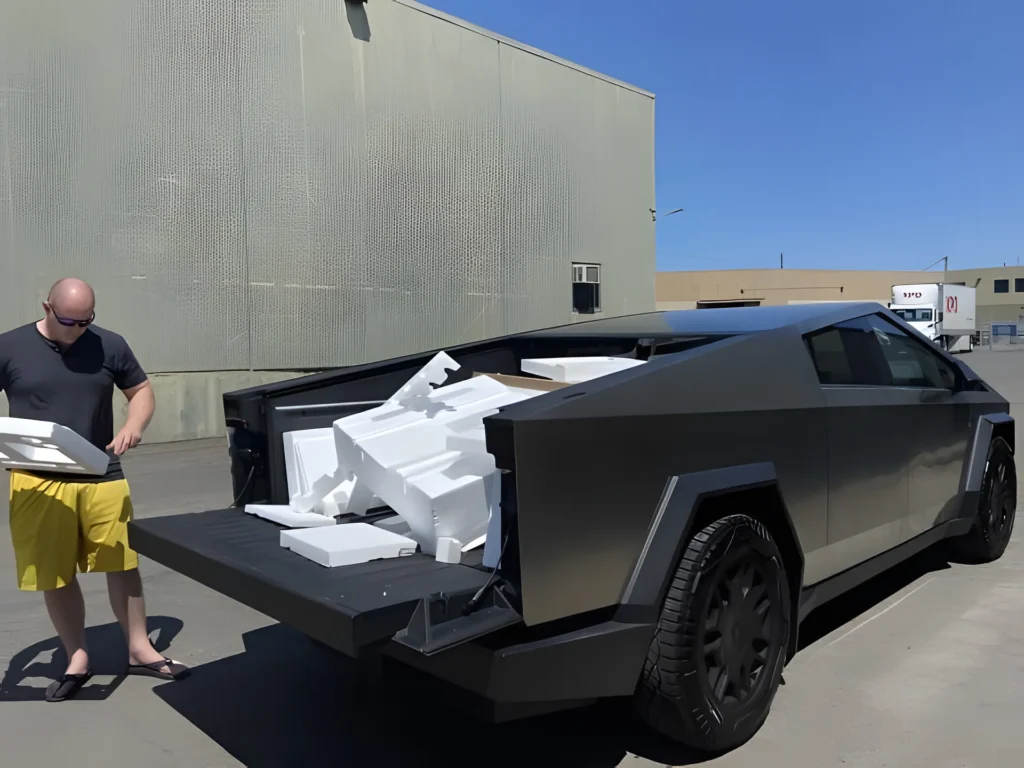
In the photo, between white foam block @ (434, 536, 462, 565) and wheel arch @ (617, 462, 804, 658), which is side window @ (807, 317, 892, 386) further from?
white foam block @ (434, 536, 462, 565)

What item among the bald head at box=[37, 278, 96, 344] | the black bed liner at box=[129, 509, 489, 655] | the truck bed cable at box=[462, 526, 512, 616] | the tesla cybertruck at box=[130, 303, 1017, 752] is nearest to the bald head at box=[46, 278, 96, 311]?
the bald head at box=[37, 278, 96, 344]

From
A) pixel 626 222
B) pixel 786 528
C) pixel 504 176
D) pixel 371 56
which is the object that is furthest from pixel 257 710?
pixel 626 222

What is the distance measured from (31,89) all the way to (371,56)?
5.13m

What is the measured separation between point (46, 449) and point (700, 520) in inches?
101

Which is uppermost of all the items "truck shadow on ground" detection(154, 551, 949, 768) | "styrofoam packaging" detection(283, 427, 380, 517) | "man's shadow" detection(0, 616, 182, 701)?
"styrofoam packaging" detection(283, 427, 380, 517)

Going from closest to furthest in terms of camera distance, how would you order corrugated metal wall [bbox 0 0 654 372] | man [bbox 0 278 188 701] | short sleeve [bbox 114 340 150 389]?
1. man [bbox 0 278 188 701]
2. short sleeve [bbox 114 340 150 389]
3. corrugated metal wall [bbox 0 0 654 372]

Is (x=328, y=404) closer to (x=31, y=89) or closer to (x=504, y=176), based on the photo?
(x=31, y=89)

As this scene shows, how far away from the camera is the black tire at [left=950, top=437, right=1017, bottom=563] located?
16.9ft

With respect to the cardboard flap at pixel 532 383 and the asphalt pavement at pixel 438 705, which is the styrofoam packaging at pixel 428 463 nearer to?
the cardboard flap at pixel 532 383

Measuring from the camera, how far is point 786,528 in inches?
130

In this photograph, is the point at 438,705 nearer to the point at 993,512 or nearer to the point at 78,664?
the point at 78,664

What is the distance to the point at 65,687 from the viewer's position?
3717mm

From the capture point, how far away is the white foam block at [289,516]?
10.9 feet

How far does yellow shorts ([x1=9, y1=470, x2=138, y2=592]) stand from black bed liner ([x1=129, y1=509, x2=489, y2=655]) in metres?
0.45
